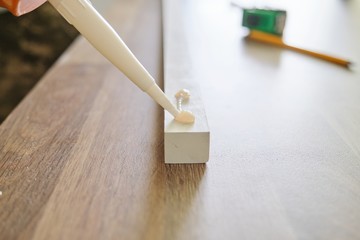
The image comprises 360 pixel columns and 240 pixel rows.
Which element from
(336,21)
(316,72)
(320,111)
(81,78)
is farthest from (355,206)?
(336,21)

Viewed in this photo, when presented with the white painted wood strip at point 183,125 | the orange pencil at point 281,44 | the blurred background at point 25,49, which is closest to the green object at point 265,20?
the orange pencil at point 281,44

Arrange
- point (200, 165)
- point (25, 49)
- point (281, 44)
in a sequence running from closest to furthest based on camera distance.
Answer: point (200, 165) < point (281, 44) < point (25, 49)

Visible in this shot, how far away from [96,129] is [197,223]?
0.64ft

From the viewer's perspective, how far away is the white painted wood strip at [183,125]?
359mm

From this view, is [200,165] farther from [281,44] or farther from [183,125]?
[281,44]

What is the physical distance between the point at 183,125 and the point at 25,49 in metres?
0.80

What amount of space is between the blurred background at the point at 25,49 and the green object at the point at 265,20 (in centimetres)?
55

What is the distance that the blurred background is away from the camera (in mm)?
1012

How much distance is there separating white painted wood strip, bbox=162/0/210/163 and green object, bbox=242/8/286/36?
0.70 feet

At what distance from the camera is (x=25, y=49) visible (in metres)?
1.04

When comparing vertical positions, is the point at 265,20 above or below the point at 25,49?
above

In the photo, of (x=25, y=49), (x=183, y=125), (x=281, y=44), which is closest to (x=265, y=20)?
(x=281, y=44)

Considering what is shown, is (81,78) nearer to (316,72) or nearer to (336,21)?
(316,72)

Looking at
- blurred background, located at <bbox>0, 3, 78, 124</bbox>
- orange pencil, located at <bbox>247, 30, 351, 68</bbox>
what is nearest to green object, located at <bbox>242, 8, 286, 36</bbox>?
orange pencil, located at <bbox>247, 30, 351, 68</bbox>
